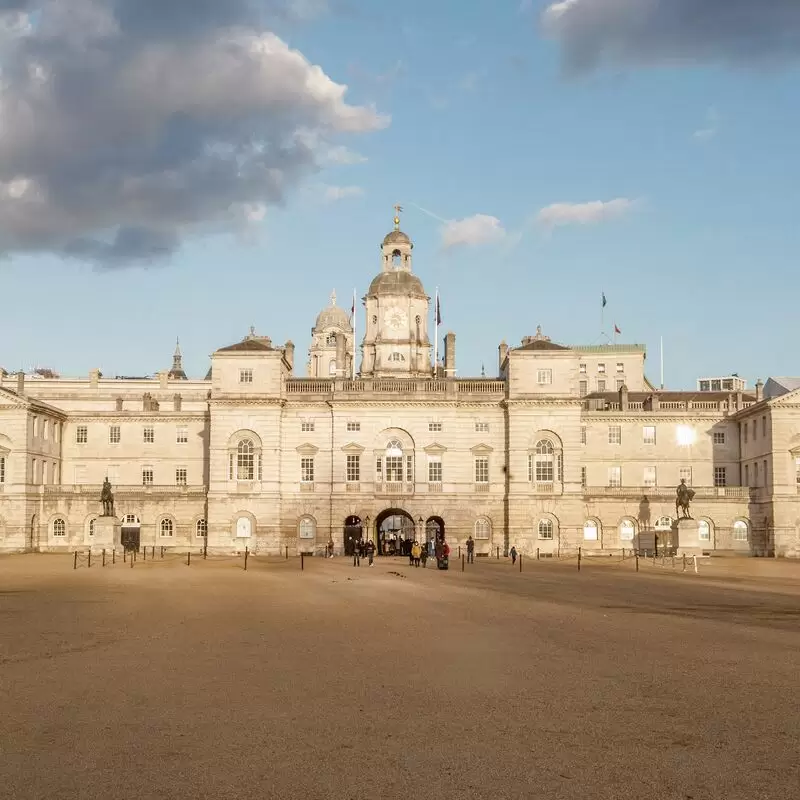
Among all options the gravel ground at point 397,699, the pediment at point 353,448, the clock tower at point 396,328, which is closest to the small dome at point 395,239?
the clock tower at point 396,328

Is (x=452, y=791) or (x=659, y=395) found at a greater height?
(x=659, y=395)

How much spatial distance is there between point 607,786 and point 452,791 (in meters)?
1.82

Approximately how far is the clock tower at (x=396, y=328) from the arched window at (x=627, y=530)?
20.9 m

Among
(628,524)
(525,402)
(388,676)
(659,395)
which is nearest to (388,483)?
(525,402)

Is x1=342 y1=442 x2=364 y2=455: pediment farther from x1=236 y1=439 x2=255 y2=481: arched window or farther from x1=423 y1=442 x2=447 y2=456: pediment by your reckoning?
x1=236 y1=439 x2=255 y2=481: arched window

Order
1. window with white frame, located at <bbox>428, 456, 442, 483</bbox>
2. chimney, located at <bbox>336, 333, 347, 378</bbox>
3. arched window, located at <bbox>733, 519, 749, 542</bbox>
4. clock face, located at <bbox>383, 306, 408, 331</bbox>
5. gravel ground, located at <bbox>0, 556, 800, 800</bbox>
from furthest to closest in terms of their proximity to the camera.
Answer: clock face, located at <bbox>383, 306, 408, 331</bbox>
chimney, located at <bbox>336, 333, 347, 378</bbox>
arched window, located at <bbox>733, 519, 749, 542</bbox>
window with white frame, located at <bbox>428, 456, 442, 483</bbox>
gravel ground, located at <bbox>0, 556, 800, 800</bbox>

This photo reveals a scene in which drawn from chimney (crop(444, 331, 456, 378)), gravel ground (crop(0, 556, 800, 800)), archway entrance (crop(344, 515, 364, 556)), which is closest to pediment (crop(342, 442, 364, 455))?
archway entrance (crop(344, 515, 364, 556))

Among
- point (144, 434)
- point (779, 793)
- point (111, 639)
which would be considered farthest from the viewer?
point (144, 434)

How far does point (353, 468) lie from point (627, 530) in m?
21.2

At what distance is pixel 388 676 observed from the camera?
1938 cm

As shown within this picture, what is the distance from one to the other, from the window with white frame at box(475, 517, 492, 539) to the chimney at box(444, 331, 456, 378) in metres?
15.9

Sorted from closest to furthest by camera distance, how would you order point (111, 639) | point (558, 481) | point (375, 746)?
point (375, 746) → point (111, 639) → point (558, 481)

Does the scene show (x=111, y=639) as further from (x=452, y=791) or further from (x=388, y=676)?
(x=452, y=791)

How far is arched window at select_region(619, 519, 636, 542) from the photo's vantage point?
78.6m
